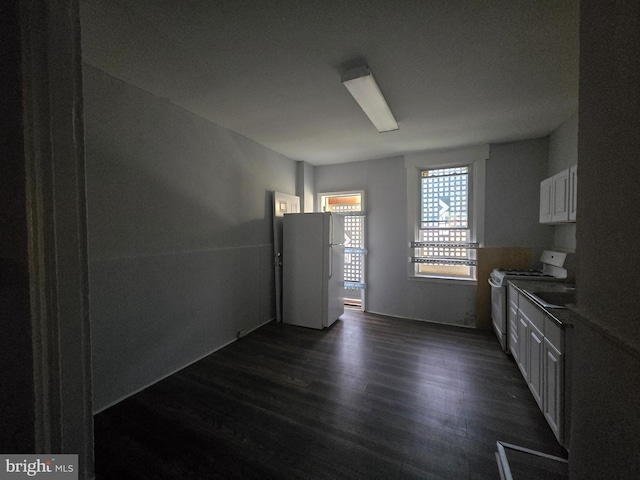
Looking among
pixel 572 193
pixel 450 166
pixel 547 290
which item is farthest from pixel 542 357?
pixel 450 166

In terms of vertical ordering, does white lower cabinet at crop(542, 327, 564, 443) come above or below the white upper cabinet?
below

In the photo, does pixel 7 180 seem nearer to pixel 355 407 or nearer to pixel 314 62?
pixel 314 62

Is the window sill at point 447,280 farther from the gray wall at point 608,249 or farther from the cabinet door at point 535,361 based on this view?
the gray wall at point 608,249

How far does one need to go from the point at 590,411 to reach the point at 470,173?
357cm

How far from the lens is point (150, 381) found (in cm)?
225

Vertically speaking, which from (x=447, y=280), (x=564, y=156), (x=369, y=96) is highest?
(x=369, y=96)

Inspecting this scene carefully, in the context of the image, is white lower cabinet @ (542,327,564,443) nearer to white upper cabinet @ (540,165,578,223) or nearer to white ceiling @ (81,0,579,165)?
white upper cabinet @ (540,165,578,223)

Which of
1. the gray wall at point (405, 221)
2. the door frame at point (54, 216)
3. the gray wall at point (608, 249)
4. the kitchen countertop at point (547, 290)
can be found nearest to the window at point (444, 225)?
the gray wall at point (405, 221)

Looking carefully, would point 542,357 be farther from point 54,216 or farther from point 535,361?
point 54,216

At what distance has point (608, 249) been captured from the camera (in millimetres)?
692

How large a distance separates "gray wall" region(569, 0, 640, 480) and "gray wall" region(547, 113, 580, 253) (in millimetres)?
2484

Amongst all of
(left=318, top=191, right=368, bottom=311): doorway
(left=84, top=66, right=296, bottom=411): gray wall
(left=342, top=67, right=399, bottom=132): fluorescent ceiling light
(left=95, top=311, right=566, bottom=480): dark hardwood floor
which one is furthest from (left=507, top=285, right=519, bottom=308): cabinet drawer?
(left=84, top=66, right=296, bottom=411): gray wall

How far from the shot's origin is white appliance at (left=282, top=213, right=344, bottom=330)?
356 cm

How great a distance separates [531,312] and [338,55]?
2516mm
